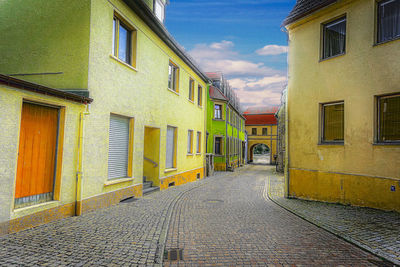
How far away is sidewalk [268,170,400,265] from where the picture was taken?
5328mm

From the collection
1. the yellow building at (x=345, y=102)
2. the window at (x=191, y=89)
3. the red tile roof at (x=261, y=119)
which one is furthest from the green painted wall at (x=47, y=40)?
the red tile roof at (x=261, y=119)

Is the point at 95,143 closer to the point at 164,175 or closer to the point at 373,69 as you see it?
the point at 164,175

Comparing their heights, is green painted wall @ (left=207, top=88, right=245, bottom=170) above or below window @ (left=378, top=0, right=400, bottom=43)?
below

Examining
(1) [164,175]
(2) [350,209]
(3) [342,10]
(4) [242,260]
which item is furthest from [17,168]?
(3) [342,10]

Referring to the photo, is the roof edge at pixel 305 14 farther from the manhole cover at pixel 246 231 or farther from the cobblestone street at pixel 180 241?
the manhole cover at pixel 246 231

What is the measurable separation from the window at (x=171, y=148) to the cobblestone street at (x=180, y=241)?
5865mm

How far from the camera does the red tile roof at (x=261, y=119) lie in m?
55.6


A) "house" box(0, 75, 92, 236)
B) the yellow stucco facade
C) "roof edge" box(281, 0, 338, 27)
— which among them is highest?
"roof edge" box(281, 0, 338, 27)

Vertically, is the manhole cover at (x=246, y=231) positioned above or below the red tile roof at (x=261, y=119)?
below

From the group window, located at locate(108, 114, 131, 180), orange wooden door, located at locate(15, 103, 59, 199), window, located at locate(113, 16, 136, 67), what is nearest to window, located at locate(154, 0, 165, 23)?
window, located at locate(113, 16, 136, 67)

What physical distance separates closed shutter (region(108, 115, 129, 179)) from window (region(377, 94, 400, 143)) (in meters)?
8.14

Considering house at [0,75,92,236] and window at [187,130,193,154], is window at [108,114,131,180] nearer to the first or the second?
house at [0,75,92,236]

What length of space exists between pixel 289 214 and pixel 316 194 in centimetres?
257

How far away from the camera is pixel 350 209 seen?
872 centimetres
